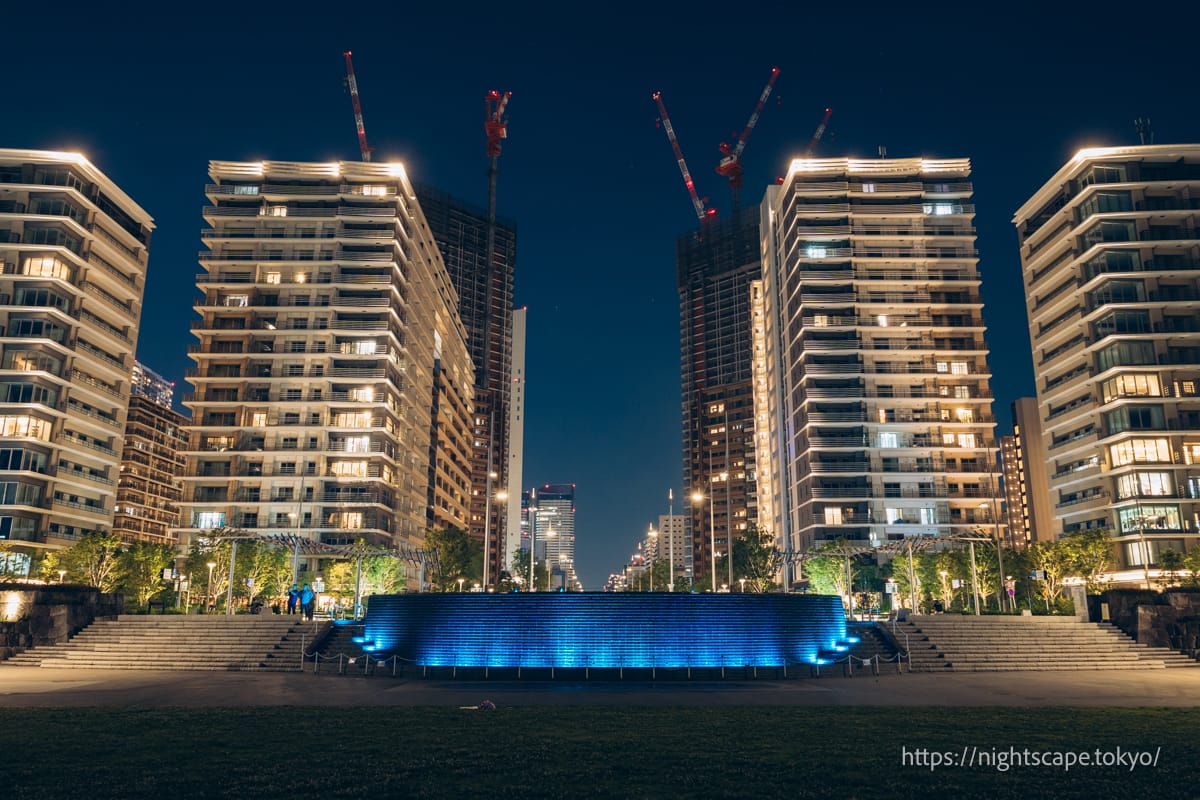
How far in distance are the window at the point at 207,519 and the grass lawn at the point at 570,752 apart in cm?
8632

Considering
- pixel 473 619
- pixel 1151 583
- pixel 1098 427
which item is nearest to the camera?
pixel 473 619

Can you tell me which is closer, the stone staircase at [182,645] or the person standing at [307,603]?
the stone staircase at [182,645]

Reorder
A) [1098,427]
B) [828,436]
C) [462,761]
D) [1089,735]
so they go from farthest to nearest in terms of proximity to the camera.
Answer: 1. [828,436]
2. [1098,427]
3. [1089,735]
4. [462,761]

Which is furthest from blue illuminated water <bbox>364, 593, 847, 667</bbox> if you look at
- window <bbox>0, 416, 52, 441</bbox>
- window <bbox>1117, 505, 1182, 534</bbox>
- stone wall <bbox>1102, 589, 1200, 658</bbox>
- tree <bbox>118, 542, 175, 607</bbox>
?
window <bbox>0, 416, 52, 441</bbox>

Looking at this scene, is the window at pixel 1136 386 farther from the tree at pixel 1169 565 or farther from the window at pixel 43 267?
the window at pixel 43 267

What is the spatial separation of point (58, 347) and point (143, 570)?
35.6 m

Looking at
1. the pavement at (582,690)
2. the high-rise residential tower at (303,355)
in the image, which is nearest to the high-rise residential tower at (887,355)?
the high-rise residential tower at (303,355)

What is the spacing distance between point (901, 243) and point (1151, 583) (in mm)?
54284

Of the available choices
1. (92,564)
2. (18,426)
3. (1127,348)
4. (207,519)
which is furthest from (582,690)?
(1127,348)

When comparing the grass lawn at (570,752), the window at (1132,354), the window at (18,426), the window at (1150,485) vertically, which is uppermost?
the window at (1132,354)

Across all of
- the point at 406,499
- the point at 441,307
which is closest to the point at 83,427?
the point at 406,499

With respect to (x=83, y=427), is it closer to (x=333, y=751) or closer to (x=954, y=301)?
(x=333, y=751)

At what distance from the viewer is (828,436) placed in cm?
11312

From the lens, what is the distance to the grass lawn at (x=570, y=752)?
1255 centimetres
